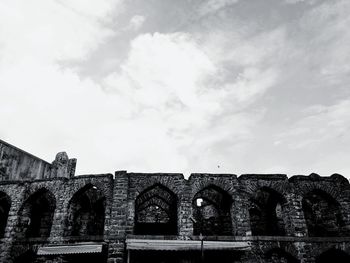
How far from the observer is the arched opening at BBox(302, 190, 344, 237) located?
1238 centimetres

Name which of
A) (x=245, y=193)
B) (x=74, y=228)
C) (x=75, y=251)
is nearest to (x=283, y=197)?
(x=245, y=193)

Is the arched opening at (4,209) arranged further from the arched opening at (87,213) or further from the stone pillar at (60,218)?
the arched opening at (87,213)

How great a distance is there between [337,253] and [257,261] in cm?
355

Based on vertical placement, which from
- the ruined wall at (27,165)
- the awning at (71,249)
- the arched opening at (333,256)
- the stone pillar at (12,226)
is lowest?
the arched opening at (333,256)

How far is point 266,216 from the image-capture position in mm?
13867

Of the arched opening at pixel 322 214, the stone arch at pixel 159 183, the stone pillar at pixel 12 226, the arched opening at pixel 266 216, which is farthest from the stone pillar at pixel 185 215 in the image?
the stone pillar at pixel 12 226

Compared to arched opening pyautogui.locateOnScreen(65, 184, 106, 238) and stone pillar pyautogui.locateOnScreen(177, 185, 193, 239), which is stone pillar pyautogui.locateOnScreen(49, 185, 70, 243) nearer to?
arched opening pyautogui.locateOnScreen(65, 184, 106, 238)

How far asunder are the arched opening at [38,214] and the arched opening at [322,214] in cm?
1185

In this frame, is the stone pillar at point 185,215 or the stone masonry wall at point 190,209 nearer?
the stone masonry wall at point 190,209

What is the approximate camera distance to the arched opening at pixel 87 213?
1277 centimetres

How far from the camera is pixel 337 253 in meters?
11.6

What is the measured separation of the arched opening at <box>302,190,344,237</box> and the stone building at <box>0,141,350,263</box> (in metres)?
0.04

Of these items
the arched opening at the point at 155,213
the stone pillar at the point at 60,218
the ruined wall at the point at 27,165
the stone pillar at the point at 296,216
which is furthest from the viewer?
the ruined wall at the point at 27,165

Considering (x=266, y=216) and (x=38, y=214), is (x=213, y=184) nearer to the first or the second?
(x=266, y=216)
